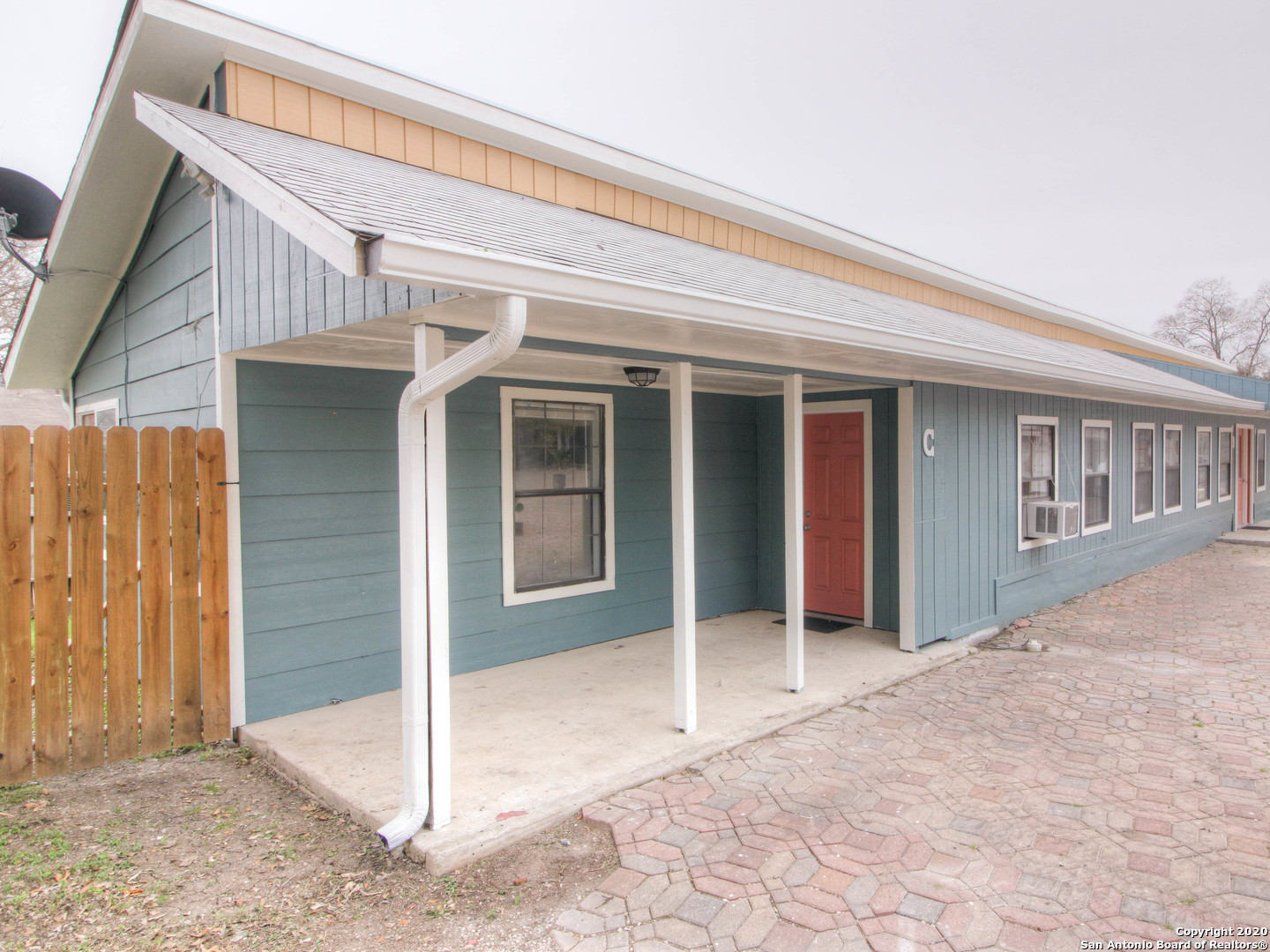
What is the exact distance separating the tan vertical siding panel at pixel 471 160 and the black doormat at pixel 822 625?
4.33 metres

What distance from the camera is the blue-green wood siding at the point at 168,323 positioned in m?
4.46

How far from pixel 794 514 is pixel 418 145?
3.39m

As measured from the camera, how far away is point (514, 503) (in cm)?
535

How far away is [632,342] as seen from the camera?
3.80m

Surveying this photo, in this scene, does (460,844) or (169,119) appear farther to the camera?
(169,119)

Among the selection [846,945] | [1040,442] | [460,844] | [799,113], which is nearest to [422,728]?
[460,844]

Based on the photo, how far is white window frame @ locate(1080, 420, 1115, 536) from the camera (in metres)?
8.34

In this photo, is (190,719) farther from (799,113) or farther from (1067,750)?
(799,113)

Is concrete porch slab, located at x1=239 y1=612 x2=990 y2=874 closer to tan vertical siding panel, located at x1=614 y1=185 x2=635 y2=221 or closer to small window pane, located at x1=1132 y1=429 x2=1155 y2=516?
tan vertical siding panel, located at x1=614 y1=185 x2=635 y2=221

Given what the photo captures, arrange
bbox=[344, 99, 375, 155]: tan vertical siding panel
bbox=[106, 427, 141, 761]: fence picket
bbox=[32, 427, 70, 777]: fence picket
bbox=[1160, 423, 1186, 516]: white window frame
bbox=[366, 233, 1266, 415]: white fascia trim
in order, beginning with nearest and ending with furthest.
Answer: bbox=[366, 233, 1266, 415]: white fascia trim, bbox=[32, 427, 70, 777]: fence picket, bbox=[106, 427, 141, 761]: fence picket, bbox=[344, 99, 375, 155]: tan vertical siding panel, bbox=[1160, 423, 1186, 516]: white window frame

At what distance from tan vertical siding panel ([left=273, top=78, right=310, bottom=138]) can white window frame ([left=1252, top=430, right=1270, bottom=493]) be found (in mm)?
18157

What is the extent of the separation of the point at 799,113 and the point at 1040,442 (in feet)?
111

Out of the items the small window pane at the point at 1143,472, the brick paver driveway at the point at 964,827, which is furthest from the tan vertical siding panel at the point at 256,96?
the small window pane at the point at 1143,472

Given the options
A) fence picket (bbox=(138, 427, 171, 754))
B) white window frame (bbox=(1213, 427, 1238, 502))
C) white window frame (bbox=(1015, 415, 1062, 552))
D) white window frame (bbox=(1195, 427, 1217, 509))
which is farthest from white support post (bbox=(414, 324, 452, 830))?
white window frame (bbox=(1213, 427, 1238, 502))
